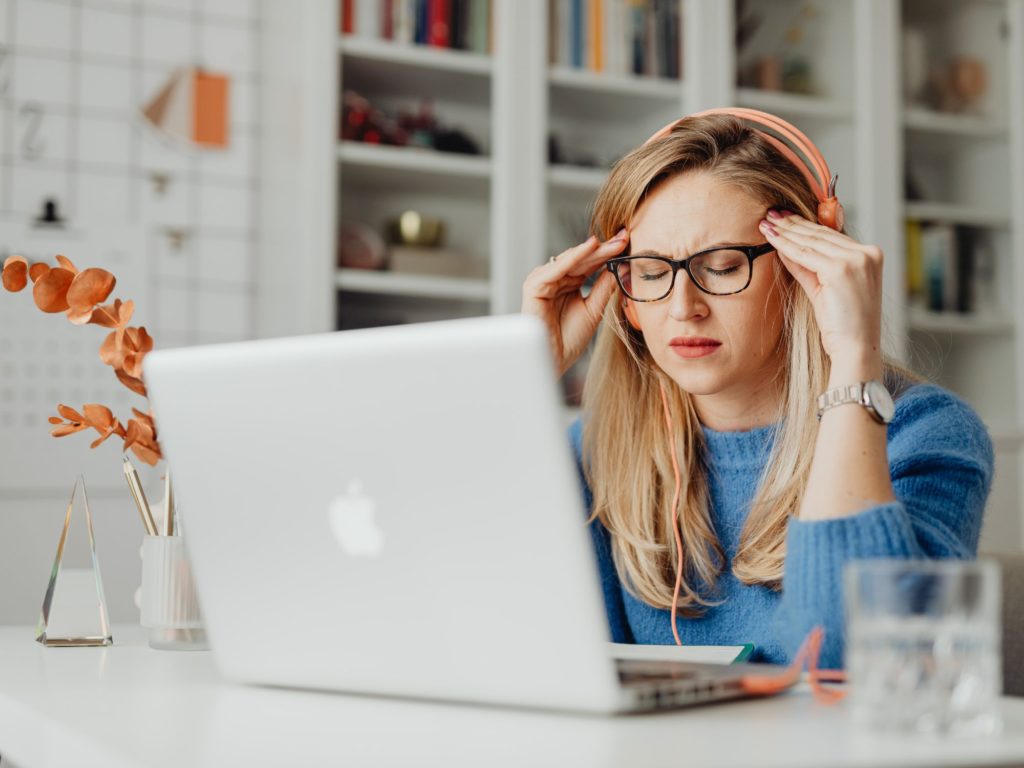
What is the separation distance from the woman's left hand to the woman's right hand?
307mm

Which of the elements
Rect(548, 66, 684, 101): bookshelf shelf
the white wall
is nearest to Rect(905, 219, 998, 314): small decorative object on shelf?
Rect(548, 66, 684, 101): bookshelf shelf

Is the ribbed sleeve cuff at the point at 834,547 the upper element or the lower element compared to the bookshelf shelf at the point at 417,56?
lower

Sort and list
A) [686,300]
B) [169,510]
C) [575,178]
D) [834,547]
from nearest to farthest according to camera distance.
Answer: [834,547]
[169,510]
[686,300]
[575,178]

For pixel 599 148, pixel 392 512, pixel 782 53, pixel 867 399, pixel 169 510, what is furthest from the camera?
pixel 782 53

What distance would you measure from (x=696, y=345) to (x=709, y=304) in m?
0.05

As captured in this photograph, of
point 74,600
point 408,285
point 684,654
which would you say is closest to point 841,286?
point 684,654

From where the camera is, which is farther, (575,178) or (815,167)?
(575,178)

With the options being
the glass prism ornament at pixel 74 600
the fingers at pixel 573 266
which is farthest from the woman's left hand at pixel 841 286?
the glass prism ornament at pixel 74 600

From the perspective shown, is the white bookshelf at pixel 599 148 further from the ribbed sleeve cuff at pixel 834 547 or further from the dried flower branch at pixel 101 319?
the ribbed sleeve cuff at pixel 834 547

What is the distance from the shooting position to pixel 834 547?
3.34 ft

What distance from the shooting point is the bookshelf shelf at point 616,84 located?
2791 millimetres

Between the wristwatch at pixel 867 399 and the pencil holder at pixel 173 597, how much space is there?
0.63 meters

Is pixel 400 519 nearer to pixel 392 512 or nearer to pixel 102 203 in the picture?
pixel 392 512

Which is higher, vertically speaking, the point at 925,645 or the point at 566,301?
the point at 566,301
